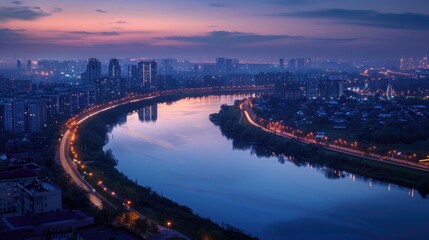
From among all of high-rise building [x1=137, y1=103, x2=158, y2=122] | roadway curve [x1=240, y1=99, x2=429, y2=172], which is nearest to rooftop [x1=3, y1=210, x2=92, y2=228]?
roadway curve [x1=240, y1=99, x2=429, y2=172]

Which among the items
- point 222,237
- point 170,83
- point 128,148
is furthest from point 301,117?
point 170,83

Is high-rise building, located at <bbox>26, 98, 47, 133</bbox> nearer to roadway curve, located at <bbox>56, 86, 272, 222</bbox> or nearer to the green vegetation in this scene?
roadway curve, located at <bbox>56, 86, 272, 222</bbox>

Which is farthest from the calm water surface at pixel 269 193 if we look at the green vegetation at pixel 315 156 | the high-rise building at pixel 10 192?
the high-rise building at pixel 10 192

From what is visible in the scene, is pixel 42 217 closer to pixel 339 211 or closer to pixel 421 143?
pixel 339 211

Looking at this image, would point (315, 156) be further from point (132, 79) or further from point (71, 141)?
point (132, 79)

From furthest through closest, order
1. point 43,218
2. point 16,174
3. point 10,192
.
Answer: point 16,174, point 10,192, point 43,218

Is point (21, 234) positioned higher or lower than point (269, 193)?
higher

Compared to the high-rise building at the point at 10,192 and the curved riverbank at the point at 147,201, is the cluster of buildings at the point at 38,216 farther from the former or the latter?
the curved riverbank at the point at 147,201

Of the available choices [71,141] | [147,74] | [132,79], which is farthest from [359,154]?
[132,79]
